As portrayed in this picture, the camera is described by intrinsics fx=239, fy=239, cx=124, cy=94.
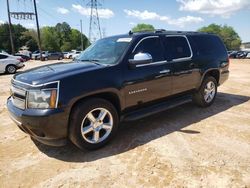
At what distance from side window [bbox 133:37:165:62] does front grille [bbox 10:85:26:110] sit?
205 centimetres

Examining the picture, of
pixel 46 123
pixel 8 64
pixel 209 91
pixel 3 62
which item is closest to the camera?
pixel 46 123

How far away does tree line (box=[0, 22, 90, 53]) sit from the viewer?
72.6 meters

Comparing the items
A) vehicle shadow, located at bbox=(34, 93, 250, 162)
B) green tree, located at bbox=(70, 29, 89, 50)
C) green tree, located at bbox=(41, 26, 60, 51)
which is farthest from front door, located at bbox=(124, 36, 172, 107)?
green tree, located at bbox=(70, 29, 89, 50)

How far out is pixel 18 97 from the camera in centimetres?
374

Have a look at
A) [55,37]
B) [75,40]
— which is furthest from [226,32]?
[55,37]

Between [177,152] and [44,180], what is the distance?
79.0 inches

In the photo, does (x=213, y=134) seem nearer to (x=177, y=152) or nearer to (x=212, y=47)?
(x=177, y=152)

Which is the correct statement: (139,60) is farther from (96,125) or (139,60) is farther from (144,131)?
(144,131)

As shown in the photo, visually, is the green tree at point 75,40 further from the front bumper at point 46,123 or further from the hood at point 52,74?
the front bumper at point 46,123

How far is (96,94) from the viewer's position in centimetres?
384

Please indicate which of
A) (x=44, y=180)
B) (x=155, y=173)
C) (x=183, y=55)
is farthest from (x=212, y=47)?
(x=44, y=180)

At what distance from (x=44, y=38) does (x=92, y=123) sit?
8703 centimetres

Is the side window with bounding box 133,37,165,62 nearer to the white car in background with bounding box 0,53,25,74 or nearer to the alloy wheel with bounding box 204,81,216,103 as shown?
the alloy wheel with bounding box 204,81,216,103

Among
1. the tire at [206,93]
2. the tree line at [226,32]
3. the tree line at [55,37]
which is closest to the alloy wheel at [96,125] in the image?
the tire at [206,93]
